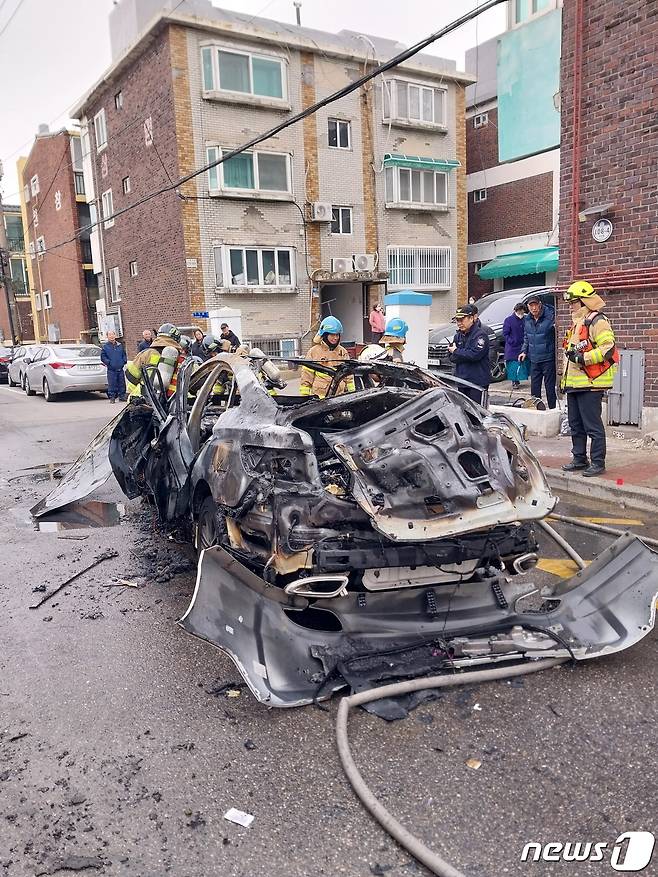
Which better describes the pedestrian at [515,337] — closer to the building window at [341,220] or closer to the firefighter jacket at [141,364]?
the firefighter jacket at [141,364]

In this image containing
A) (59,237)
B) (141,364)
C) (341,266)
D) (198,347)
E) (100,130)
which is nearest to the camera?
(141,364)

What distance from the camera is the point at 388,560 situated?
323cm

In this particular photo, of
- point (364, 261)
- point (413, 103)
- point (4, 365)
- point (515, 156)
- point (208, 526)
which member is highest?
point (413, 103)

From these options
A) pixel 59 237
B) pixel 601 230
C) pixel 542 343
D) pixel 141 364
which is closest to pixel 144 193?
pixel 59 237

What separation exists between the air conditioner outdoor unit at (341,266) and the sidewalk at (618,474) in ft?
49.4

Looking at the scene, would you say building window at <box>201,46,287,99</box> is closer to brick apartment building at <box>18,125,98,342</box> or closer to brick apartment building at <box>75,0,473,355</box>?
brick apartment building at <box>75,0,473,355</box>

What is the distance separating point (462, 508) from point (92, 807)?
1955 millimetres

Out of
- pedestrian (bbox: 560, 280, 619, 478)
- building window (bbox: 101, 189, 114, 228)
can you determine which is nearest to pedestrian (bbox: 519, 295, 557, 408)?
pedestrian (bbox: 560, 280, 619, 478)

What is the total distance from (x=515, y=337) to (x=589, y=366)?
566cm

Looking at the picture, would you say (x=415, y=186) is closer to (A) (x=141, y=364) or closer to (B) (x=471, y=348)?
(B) (x=471, y=348)

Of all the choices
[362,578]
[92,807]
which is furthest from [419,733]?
[92,807]

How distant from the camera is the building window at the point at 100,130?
25312 millimetres

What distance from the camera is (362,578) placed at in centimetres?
331

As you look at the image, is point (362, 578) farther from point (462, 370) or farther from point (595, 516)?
point (462, 370)
